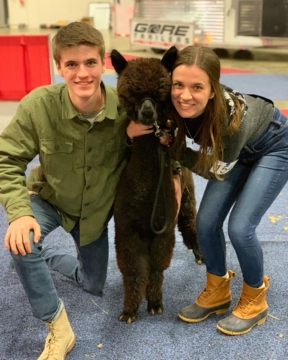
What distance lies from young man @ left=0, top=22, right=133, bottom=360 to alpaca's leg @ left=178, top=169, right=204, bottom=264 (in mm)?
398

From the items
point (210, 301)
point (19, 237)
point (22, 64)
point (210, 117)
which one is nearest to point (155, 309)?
point (210, 301)

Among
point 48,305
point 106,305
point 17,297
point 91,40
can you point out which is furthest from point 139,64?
point 17,297

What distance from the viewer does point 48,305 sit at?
1.52 m

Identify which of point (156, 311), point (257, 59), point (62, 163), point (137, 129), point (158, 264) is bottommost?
point (156, 311)

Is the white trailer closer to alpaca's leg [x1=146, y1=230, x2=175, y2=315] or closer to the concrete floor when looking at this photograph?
the concrete floor

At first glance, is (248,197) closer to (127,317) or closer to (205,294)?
(205,294)

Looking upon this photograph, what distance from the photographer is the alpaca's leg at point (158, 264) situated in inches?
67.3

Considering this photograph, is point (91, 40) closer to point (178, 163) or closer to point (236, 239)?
point (178, 163)

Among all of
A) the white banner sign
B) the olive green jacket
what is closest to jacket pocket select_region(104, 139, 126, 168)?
the olive green jacket

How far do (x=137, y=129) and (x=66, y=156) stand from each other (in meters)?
0.30

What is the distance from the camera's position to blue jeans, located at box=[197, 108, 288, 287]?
163 centimetres

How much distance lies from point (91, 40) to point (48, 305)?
943 mm

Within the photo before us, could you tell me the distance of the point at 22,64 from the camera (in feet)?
13.6

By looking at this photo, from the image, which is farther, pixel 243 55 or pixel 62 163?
pixel 243 55
